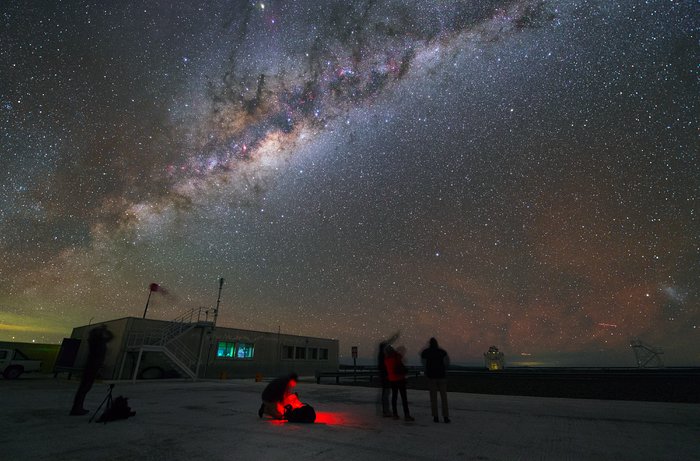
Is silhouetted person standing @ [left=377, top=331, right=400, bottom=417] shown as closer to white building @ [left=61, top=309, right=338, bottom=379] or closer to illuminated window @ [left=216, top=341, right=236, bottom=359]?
white building @ [left=61, top=309, right=338, bottom=379]

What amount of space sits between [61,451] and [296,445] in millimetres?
3494

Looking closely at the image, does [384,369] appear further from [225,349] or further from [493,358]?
[493,358]

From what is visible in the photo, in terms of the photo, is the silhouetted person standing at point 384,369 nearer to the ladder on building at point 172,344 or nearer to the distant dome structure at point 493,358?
the ladder on building at point 172,344

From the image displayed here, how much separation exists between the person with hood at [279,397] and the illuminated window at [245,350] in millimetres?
23262

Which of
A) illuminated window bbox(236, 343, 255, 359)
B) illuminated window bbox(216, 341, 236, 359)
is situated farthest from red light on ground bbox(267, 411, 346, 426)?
illuminated window bbox(236, 343, 255, 359)

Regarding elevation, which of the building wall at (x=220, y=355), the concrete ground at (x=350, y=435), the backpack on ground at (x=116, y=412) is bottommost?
the concrete ground at (x=350, y=435)

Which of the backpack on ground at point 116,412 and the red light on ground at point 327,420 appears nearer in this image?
the backpack on ground at point 116,412

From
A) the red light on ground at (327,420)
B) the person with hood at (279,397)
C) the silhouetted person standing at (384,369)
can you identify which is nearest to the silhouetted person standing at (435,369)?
the silhouetted person standing at (384,369)

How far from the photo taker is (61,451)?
Result: 5.04 metres

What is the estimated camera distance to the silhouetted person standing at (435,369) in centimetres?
786

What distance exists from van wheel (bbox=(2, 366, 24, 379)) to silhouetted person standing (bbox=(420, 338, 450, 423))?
2767cm

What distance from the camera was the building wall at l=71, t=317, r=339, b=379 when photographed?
22.8 meters

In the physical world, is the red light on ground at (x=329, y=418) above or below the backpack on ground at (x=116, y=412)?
below

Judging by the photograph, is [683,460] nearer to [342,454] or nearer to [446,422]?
[446,422]
